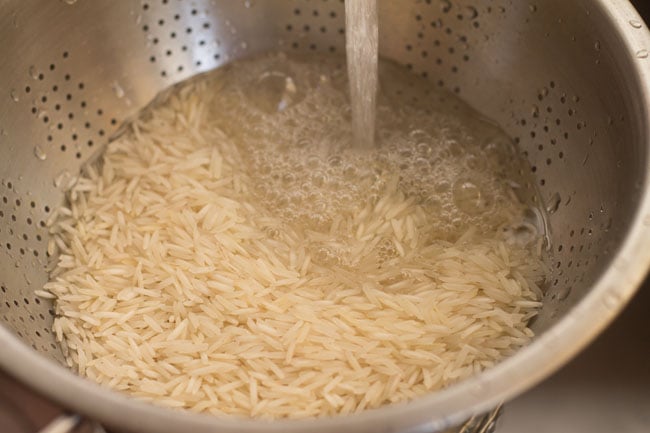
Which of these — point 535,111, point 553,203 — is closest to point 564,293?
point 553,203

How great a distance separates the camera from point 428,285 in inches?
39.1

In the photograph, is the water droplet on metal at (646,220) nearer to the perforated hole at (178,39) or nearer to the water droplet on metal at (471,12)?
the water droplet on metal at (471,12)

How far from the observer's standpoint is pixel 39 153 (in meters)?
1.11

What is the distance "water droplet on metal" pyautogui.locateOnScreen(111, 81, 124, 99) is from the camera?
1218 mm

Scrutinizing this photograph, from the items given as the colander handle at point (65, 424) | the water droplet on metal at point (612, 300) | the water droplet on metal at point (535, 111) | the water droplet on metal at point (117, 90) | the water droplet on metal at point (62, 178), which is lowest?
the water droplet on metal at point (62, 178)

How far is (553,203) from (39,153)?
2.59 feet

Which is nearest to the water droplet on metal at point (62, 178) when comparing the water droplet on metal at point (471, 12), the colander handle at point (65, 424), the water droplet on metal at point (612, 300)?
the colander handle at point (65, 424)

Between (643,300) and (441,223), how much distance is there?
1.50 ft

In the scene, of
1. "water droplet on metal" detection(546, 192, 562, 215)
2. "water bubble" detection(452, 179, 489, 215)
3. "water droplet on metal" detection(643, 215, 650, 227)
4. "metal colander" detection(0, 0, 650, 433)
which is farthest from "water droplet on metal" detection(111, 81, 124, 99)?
"water droplet on metal" detection(643, 215, 650, 227)

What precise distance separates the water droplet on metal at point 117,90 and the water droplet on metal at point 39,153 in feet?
0.57

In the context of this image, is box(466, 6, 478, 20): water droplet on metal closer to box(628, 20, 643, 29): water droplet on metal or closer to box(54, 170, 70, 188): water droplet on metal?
box(628, 20, 643, 29): water droplet on metal

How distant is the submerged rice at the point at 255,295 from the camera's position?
90 centimetres

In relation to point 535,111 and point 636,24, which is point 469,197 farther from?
point 636,24

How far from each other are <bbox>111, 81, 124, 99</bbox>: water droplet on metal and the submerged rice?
0.13 m
